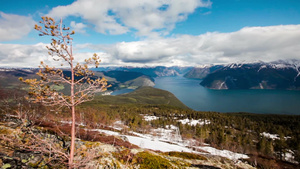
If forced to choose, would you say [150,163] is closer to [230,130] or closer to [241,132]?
[230,130]

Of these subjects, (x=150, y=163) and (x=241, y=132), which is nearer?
(x=150, y=163)

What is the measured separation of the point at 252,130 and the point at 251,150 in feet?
179

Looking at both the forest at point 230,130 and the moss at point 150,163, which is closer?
the moss at point 150,163

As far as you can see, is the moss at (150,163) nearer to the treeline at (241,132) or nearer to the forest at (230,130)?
the forest at (230,130)

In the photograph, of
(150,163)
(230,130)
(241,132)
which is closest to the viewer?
(150,163)

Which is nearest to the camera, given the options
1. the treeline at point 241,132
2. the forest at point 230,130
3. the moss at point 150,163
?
the moss at point 150,163

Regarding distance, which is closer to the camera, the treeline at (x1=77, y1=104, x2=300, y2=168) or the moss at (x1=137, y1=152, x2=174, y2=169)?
the moss at (x1=137, y1=152, x2=174, y2=169)

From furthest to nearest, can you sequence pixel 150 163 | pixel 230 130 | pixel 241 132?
pixel 230 130 < pixel 241 132 < pixel 150 163

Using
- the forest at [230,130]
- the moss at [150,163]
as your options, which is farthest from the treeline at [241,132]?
the moss at [150,163]

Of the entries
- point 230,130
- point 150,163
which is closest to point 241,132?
point 230,130

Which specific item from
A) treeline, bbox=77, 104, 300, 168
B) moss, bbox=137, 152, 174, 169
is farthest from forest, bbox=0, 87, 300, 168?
moss, bbox=137, 152, 174, 169

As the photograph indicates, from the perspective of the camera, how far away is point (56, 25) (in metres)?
6.51

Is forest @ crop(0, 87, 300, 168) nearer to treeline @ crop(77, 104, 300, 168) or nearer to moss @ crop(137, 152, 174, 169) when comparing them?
treeline @ crop(77, 104, 300, 168)

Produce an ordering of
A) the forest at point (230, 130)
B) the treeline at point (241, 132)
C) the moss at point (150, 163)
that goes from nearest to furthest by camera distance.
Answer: the moss at point (150, 163) < the forest at point (230, 130) < the treeline at point (241, 132)
